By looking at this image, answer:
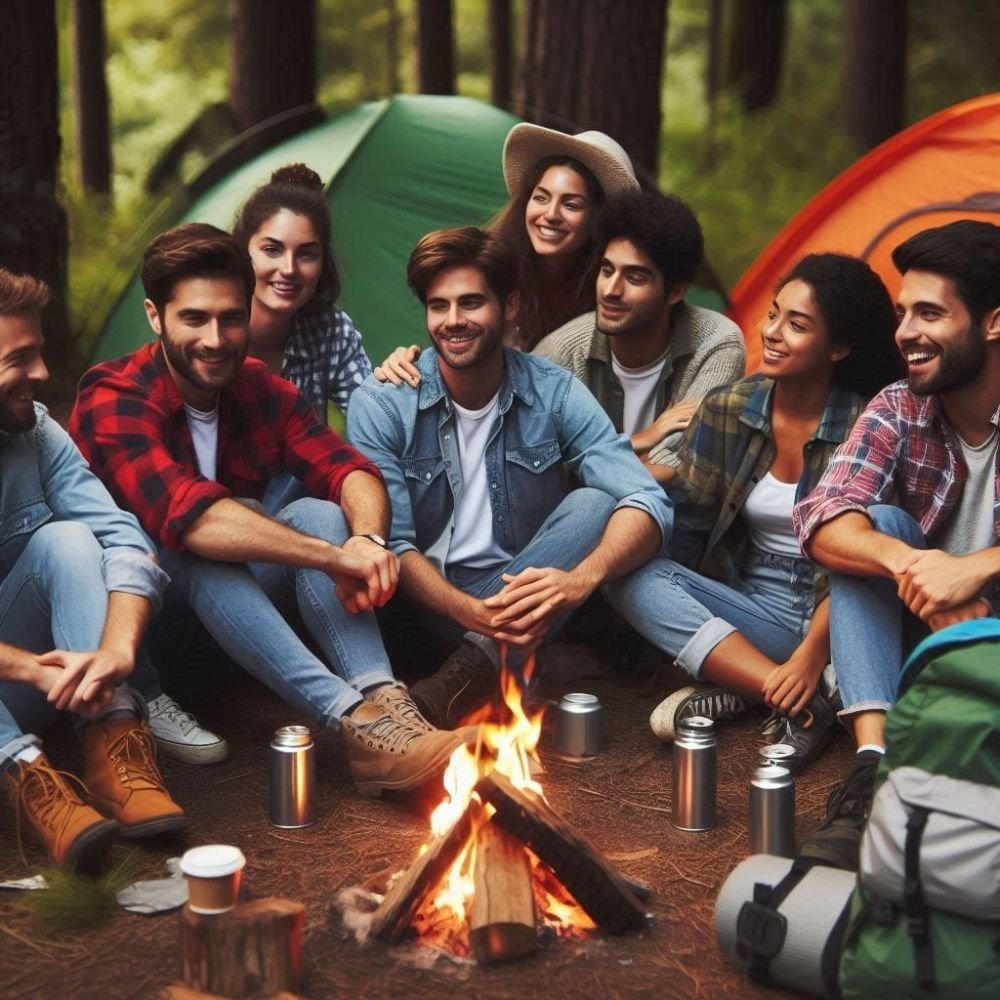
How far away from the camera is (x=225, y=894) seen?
9.09ft

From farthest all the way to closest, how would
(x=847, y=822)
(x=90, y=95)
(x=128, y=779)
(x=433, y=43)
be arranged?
(x=90, y=95)
(x=433, y=43)
(x=128, y=779)
(x=847, y=822)

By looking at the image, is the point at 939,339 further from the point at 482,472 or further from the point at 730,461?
the point at 482,472

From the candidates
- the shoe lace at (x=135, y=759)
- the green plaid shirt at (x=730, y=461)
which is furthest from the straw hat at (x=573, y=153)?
the shoe lace at (x=135, y=759)

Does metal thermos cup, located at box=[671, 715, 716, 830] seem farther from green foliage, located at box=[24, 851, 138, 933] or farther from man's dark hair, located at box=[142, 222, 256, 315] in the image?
man's dark hair, located at box=[142, 222, 256, 315]

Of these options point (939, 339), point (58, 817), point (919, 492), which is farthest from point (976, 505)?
point (58, 817)

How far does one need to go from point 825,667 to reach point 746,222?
995 centimetres

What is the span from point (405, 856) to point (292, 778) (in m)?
0.36

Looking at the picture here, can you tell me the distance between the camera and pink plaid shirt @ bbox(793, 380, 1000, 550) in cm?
389

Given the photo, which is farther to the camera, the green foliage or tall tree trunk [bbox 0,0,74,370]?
tall tree trunk [bbox 0,0,74,370]

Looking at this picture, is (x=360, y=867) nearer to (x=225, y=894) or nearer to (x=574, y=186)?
(x=225, y=894)

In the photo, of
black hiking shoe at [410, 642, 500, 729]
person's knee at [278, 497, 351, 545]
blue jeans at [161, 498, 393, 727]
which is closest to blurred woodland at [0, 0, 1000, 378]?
person's knee at [278, 497, 351, 545]

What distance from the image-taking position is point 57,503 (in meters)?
3.77

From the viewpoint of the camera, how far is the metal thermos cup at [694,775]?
3.67m

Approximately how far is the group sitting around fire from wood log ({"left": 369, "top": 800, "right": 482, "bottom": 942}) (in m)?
0.56
